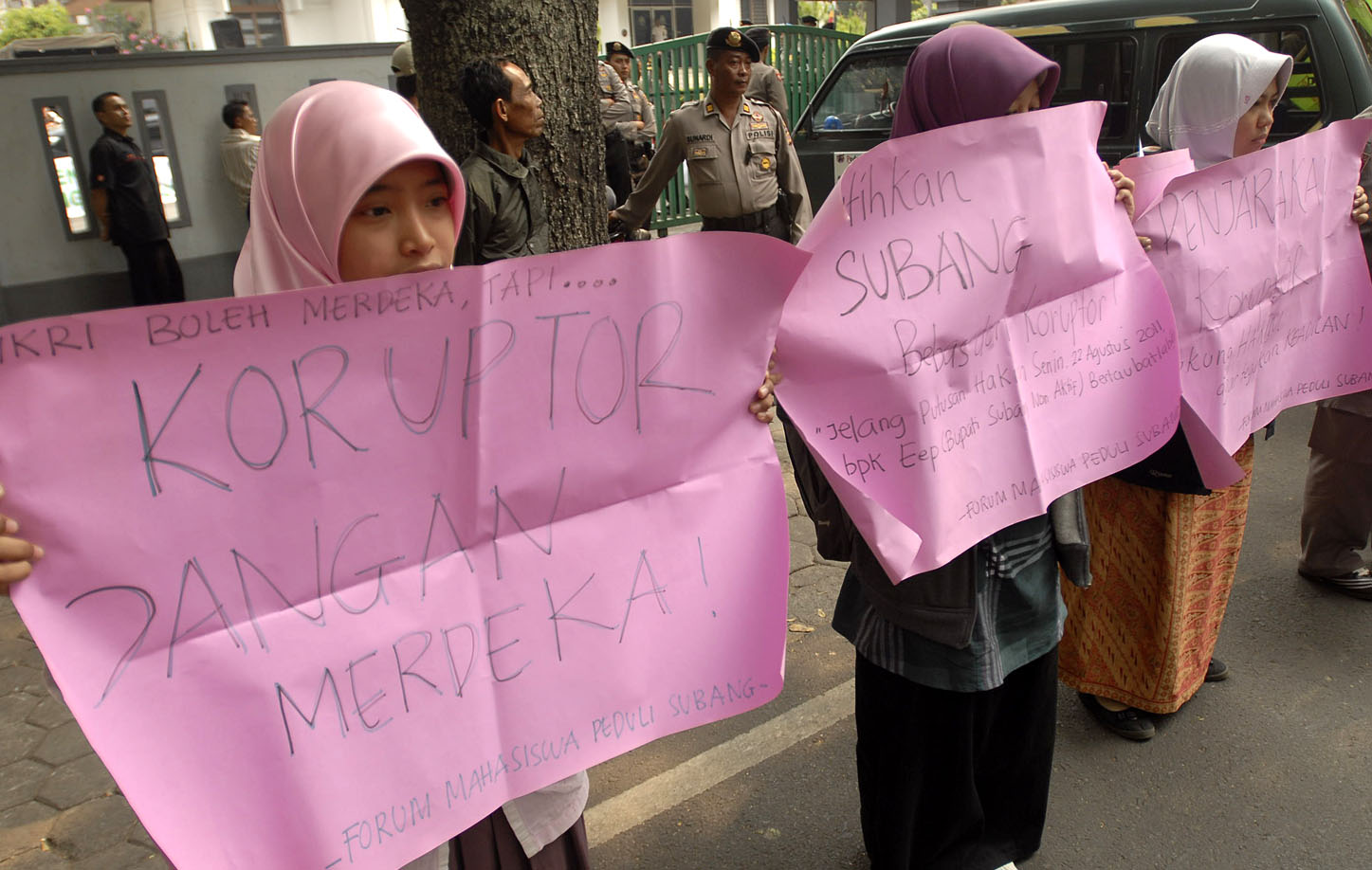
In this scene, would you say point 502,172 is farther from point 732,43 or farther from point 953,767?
point 953,767

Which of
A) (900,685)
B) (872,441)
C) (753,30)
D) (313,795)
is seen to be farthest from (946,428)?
(753,30)

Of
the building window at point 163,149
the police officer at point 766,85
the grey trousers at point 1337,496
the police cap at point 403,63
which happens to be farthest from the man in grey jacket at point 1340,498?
the building window at point 163,149

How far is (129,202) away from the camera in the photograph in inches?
272

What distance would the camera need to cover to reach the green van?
15.5 feet

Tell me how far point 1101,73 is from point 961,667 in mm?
4702

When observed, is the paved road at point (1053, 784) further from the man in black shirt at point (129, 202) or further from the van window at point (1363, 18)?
the man in black shirt at point (129, 202)

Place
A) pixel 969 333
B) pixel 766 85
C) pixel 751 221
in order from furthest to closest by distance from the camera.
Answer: pixel 766 85 < pixel 751 221 < pixel 969 333

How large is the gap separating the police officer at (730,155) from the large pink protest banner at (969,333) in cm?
356

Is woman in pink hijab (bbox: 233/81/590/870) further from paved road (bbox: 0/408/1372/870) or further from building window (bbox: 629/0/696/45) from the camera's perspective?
building window (bbox: 629/0/696/45)

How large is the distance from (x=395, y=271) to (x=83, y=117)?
731 cm

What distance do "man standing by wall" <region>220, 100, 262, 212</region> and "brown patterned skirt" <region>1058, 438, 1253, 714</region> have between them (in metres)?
6.95

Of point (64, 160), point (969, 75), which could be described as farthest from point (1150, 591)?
point (64, 160)

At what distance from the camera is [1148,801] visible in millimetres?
2379

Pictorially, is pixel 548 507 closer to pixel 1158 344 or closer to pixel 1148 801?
pixel 1158 344
